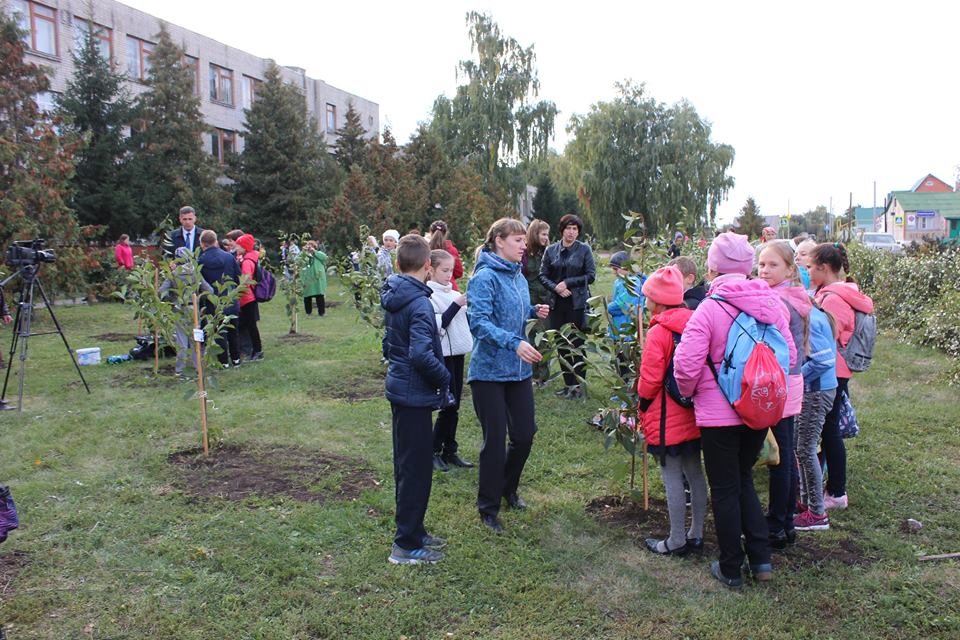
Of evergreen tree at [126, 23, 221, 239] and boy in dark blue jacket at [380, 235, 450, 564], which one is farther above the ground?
evergreen tree at [126, 23, 221, 239]

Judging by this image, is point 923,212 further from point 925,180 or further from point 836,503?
point 836,503

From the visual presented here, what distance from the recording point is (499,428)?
430cm

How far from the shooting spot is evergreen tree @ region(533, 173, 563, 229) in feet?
150

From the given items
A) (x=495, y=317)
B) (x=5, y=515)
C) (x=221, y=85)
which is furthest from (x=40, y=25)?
(x=5, y=515)

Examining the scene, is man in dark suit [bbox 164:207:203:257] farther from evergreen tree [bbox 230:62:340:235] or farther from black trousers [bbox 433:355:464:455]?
evergreen tree [bbox 230:62:340:235]

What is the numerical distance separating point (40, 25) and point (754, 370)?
3333 cm

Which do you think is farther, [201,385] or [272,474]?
[201,385]

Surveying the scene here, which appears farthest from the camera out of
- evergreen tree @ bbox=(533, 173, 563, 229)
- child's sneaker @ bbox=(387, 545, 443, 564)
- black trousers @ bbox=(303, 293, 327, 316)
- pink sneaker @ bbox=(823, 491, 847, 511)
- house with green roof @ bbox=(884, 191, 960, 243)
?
house with green roof @ bbox=(884, 191, 960, 243)

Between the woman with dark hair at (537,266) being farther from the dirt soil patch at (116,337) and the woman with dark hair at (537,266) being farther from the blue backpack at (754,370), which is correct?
the dirt soil patch at (116,337)

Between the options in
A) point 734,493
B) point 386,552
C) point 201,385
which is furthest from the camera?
point 201,385

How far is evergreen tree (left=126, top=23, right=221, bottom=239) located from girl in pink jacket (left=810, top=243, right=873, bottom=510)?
2632 centimetres

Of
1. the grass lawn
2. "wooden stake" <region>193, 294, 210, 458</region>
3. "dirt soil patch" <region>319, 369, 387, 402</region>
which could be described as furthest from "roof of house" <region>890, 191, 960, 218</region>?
"wooden stake" <region>193, 294, 210, 458</region>

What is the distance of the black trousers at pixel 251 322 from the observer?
34.1ft

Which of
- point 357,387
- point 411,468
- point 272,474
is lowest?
point 272,474
